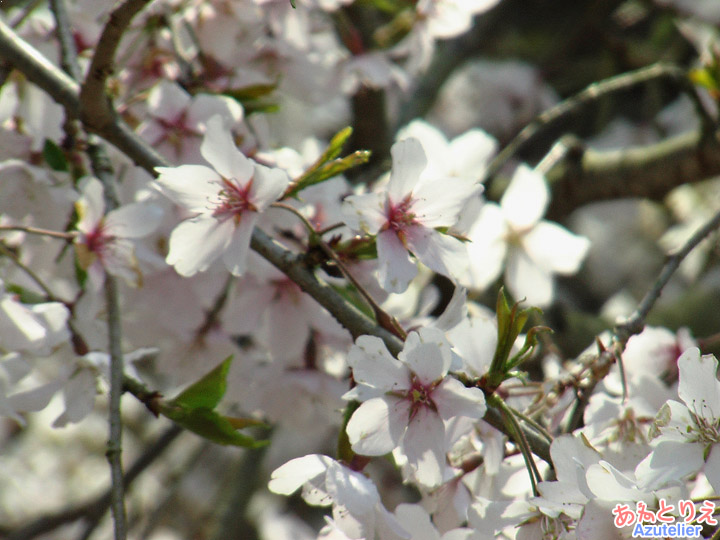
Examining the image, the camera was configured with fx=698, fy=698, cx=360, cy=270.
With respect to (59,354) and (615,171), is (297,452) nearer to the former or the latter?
(615,171)

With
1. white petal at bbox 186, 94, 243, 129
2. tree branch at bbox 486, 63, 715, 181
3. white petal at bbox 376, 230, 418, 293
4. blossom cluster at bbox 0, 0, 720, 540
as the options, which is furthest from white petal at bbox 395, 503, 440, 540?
Result: tree branch at bbox 486, 63, 715, 181

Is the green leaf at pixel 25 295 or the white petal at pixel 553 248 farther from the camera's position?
the white petal at pixel 553 248

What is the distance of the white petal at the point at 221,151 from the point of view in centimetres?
67

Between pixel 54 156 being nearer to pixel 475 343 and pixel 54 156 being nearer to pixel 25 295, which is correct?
pixel 25 295

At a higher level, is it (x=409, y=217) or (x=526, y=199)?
(x=409, y=217)

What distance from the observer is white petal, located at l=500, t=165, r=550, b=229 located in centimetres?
104

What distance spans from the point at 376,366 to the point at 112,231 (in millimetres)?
382

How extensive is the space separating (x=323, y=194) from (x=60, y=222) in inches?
13.4

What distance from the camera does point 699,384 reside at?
59 centimetres

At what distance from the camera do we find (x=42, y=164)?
0.93 m

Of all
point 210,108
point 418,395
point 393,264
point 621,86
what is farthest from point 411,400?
point 621,86

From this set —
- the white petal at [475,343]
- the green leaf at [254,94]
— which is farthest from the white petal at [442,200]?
the green leaf at [254,94]

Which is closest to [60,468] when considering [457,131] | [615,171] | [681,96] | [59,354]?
[457,131]

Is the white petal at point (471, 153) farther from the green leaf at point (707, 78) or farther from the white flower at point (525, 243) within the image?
the green leaf at point (707, 78)
